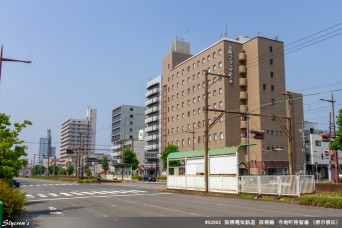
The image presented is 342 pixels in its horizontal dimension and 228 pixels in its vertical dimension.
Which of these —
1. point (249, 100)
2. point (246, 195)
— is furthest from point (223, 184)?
point (249, 100)

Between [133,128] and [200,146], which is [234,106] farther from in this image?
[133,128]

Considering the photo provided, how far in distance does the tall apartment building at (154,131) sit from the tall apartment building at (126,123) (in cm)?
2696

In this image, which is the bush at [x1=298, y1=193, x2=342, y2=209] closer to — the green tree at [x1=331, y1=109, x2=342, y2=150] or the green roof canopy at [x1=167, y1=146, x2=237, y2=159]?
the green roof canopy at [x1=167, y1=146, x2=237, y2=159]

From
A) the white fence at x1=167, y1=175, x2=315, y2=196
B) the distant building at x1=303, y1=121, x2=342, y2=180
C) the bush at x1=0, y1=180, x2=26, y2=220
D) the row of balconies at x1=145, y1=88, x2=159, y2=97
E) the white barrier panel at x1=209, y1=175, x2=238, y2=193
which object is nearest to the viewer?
the bush at x1=0, y1=180, x2=26, y2=220

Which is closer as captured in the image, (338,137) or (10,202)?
(10,202)

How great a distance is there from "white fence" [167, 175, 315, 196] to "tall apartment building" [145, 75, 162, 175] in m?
80.4

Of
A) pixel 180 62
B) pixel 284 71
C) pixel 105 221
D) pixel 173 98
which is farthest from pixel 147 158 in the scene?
pixel 105 221

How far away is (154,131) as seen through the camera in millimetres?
117250

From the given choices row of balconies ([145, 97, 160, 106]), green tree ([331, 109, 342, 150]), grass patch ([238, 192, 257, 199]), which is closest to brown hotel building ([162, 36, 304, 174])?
row of balconies ([145, 97, 160, 106])

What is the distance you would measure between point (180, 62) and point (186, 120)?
20408 mm

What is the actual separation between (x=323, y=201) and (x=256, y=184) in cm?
661

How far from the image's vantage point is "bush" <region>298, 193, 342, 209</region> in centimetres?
1873

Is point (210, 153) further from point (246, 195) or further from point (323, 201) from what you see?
point (323, 201)

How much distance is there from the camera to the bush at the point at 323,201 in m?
18.7
